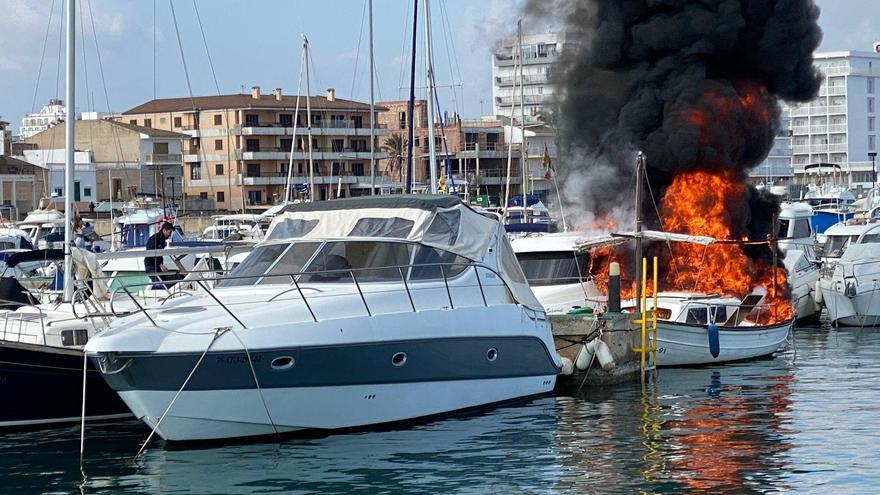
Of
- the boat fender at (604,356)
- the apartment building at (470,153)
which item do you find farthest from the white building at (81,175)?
the boat fender at (604,356)

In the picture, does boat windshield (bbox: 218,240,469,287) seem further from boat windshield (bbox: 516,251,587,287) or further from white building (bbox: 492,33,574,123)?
white building (bbox: 492,33,574,123)

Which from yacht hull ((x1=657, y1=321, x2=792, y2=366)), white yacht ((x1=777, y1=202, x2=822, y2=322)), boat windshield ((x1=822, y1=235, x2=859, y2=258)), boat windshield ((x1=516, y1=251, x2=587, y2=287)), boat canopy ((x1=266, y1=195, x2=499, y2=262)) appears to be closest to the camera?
boat canopy ((x1=266, y1=195, x2=499, y2=262))

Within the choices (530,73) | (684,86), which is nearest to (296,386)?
(684,86)

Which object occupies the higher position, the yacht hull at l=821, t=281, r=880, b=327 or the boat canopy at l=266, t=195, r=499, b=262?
the boat canopy at l=266, t=195, r=499, b=262

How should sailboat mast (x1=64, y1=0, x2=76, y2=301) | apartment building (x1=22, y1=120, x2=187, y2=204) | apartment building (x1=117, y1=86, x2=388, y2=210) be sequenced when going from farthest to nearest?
apartment building (x1=117, y1=86, x2=388, y2=210) → apartment building (x1=22, y1=120, x2=187, y2=204) → sailboat mast (x1=64, y1=0, x2=76, y2=301)

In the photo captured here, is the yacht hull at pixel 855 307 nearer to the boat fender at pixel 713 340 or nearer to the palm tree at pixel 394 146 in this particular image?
the boat fender at pixel 713 340

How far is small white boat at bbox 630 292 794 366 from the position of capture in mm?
24375

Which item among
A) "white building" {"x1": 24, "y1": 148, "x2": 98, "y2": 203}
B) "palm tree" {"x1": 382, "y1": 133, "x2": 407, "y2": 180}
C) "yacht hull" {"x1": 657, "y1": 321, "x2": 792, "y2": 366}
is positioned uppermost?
"palm tree" {"x1": 382, "y1": 133, "x2": 407, "y2": 180}

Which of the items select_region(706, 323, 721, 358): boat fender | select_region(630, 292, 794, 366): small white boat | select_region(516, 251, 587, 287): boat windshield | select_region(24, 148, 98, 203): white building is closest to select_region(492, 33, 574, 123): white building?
select_region(516, 251, 587, 287): boat windshield

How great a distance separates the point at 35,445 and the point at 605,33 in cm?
2116

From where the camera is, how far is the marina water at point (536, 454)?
590 inches

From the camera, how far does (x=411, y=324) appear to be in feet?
57.7

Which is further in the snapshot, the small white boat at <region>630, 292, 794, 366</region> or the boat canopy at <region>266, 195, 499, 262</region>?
the small white boat at <region>630, 292, 794, 366</region>

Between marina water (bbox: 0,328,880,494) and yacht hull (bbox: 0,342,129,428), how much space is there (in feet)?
0.92
